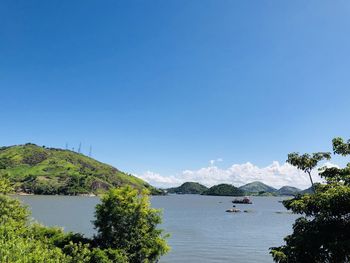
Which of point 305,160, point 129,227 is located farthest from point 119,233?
point 305,160

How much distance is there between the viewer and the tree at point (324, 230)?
2355 centimetres

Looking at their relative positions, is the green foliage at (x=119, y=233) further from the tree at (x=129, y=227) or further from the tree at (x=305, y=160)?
the tree at (x=305, y=160)

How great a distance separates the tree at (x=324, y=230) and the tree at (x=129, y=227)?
999 inches

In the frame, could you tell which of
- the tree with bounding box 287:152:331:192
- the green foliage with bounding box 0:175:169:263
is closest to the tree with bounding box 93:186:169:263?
the green foliage with bounding box 0:175:169:263

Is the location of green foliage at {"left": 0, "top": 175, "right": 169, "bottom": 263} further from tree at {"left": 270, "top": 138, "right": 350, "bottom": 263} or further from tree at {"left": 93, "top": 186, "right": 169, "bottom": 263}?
tree at {"left": 270, "top": 138, "right": 350, "bottom": 263}

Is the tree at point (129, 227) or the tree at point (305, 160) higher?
the tree at point (305, 160)

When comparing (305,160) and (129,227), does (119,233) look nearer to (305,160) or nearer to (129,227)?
(129,227)

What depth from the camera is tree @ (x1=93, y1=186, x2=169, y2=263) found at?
47562mm

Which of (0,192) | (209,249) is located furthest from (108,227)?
(209,249)

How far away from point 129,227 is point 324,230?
29.5m

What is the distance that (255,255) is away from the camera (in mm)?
82000

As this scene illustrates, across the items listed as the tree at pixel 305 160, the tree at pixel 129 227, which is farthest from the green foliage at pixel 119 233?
the tree at pixel 305 160

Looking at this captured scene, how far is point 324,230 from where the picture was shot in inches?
1014

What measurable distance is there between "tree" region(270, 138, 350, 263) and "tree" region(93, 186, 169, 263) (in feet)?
83.3
